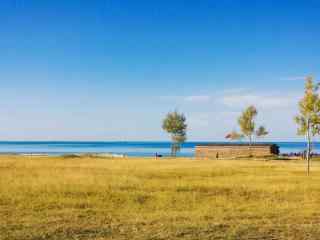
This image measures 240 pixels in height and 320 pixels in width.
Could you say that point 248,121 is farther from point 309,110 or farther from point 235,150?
point 309,110

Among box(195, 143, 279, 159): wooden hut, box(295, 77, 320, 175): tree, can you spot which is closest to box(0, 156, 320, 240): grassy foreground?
box(295, 77, 320, 175): tree

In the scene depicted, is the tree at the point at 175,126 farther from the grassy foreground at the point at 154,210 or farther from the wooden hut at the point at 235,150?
the grassy foreground at the point at 154,210

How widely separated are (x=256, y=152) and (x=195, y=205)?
217ft

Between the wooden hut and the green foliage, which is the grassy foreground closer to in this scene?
the green foliage

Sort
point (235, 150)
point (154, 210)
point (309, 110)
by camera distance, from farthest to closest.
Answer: point (235, 150) < point (309, 110) < point (154, 210)

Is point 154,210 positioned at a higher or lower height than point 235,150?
lower

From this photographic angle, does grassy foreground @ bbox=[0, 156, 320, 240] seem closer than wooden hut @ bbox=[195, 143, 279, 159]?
Yes

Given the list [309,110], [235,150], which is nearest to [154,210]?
[309,110]

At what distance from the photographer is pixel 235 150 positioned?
285 ft

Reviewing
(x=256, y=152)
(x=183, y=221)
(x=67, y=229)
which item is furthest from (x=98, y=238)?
(x=256, y=152)

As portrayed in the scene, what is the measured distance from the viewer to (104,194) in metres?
24.7

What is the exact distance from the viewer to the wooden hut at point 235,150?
278ft

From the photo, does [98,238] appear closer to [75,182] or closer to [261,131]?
[75,182]

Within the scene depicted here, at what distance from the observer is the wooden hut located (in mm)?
84688
